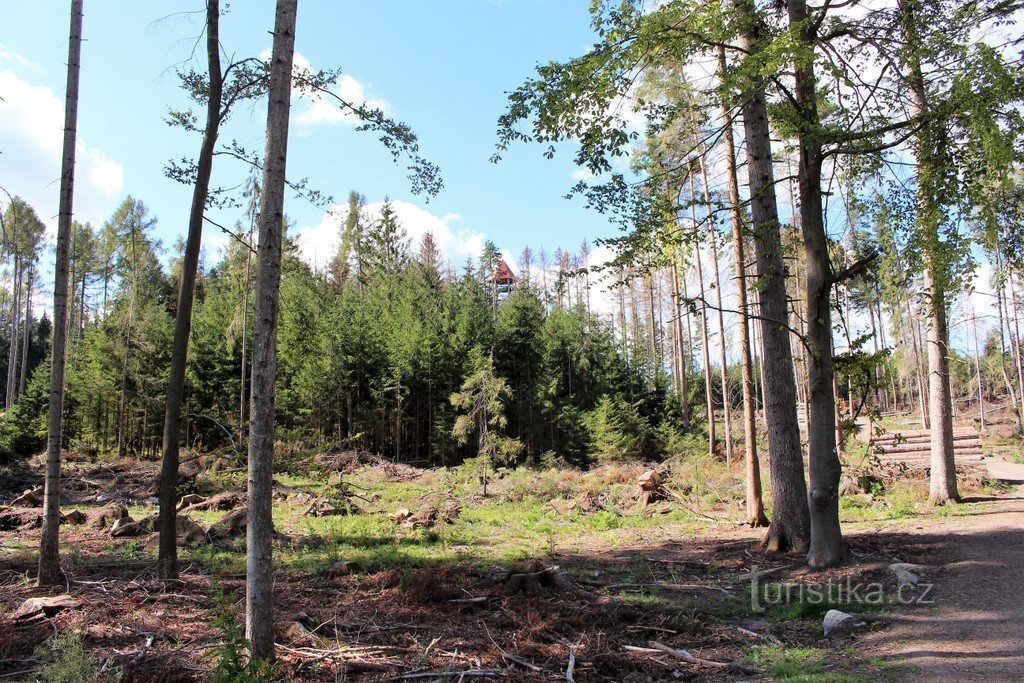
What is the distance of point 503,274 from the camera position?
5012cm

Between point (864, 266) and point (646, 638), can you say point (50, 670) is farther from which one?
point (864, 266)

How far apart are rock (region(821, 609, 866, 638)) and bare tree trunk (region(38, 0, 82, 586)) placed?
837cm

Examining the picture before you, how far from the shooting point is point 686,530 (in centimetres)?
1202

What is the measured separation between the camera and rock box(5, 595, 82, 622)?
5.73 meters

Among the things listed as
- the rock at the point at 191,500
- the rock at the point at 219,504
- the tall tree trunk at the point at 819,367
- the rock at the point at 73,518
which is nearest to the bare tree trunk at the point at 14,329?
the rock at the point at 191,500

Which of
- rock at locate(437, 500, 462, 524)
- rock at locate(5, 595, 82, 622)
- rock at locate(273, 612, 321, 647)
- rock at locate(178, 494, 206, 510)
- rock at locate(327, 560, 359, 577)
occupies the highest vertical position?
rock at locate(5, 595, 82, 622)

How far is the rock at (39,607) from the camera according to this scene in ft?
18.8

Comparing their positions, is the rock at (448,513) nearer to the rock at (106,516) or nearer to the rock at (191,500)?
the rock at (191,500)

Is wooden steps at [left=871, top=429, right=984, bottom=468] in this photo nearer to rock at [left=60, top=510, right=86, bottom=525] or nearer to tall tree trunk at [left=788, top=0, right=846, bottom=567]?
tall tree trunk at [left=788, top=0, right=846, bottom=567]

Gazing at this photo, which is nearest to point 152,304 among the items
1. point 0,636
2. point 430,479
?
point 430,479

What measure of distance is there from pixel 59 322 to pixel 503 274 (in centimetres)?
4336

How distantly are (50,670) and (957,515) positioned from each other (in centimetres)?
1257

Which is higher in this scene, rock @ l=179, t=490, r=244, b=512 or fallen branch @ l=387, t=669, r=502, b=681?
fallen branch @ l=387, t=669, r=502, b=681

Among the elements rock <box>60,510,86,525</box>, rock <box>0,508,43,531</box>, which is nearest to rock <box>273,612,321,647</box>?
rock <box>60,510,86,525</box>
